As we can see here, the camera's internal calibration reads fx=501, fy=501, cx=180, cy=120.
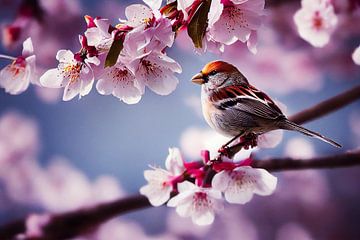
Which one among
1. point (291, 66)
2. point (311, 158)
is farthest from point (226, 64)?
point (311, 158)

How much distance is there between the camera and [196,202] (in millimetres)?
1287

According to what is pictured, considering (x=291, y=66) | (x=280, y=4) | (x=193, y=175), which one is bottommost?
(x=193, y=175)

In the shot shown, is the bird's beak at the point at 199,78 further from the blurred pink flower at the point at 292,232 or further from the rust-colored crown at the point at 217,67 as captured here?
the blurred pink flower at the point at 292,232

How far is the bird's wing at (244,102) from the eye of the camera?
48.2 inches

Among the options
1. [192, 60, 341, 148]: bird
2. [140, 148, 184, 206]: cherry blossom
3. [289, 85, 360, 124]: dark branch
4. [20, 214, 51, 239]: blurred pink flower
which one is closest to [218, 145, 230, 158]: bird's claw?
[192, 60, 341, 148]: bird

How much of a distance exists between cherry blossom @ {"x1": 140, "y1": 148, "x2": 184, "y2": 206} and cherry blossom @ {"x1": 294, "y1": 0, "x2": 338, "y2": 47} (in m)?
0.54

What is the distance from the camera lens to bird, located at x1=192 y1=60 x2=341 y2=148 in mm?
1222

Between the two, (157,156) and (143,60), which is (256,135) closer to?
(157,156)

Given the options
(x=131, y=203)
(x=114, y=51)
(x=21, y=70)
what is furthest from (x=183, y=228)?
(x=114, y=51)

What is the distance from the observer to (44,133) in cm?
153

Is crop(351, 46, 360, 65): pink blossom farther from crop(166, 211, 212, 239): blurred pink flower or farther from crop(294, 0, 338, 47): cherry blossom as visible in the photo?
crop(166, 211, 212, 239): blurred pink flower

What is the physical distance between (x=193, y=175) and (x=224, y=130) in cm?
15

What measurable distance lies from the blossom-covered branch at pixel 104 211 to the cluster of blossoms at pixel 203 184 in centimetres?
9

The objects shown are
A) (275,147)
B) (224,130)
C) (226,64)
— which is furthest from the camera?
(275,147)
